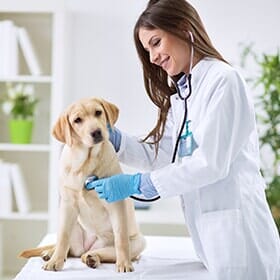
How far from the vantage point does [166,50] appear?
1.83 m

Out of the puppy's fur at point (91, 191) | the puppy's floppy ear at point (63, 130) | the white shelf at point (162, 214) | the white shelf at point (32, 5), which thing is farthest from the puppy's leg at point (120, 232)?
the white shelf at point (32, 5)

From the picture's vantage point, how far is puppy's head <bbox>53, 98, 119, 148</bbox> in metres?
1.86

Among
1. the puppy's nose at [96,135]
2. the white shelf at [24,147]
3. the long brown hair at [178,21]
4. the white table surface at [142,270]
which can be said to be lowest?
the white table surface at [142,270]

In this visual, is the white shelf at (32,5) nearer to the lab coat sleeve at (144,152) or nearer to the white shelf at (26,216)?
the white shelf at (26,216)

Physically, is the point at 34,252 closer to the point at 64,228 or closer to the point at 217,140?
the point at 64,228

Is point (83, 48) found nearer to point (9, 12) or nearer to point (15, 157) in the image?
point (9, 12)

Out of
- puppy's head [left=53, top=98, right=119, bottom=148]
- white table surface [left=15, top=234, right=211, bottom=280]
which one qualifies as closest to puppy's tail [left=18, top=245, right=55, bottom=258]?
white table surface [left=15, top=234, right=211, bottom=280]

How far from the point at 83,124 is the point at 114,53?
1890 millimetres

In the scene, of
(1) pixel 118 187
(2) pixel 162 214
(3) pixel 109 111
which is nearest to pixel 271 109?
(2) pixel 162 214

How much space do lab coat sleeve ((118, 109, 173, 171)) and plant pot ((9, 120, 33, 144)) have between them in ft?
4.96

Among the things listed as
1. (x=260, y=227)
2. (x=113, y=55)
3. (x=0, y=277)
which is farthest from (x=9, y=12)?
(x=260, y=227)

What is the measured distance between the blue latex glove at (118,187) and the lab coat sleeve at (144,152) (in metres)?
0.29

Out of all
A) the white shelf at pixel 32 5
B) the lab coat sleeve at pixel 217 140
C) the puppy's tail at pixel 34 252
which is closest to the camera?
the lab coat sleeve at pixel 217 140

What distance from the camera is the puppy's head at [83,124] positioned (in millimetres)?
1859
